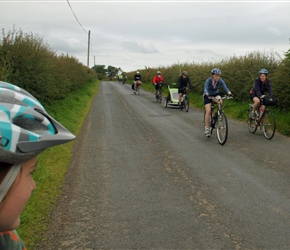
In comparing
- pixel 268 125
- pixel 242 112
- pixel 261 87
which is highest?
pixel 261 87

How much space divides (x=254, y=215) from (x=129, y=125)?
8.20m

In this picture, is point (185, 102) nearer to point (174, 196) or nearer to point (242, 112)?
point (242, 112)

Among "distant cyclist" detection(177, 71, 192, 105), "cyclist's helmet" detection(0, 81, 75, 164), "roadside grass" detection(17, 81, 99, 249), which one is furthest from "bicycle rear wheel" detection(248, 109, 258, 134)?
"cyclist's helmet" detection(0, 81, 75, 164)

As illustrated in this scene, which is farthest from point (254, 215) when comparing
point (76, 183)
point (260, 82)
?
point (260, 82)

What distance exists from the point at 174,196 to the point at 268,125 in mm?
5986

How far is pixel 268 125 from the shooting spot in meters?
10.3

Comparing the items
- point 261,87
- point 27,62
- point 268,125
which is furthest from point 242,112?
point 27,62

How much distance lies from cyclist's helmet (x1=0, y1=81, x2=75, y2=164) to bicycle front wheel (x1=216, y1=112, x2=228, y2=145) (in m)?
8.40

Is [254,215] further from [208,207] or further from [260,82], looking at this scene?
[260,82]

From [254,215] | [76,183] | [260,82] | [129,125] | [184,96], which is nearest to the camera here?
[254,215]

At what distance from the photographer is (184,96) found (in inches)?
706

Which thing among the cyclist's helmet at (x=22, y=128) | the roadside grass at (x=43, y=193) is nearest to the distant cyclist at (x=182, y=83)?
the roadside grass at (x=43, y=193)

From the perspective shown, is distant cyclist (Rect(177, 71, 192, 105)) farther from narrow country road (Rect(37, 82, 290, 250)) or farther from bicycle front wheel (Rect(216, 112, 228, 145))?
narrow country road (Rect(37, 82, 290, 250))

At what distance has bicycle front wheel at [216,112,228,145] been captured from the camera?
9280 millimetres
